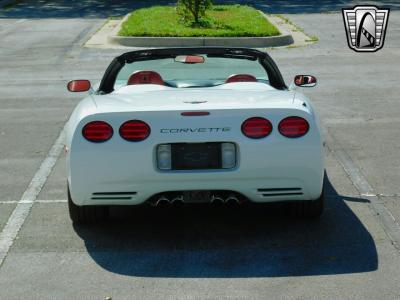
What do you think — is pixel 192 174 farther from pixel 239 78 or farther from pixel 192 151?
pixel 239 78

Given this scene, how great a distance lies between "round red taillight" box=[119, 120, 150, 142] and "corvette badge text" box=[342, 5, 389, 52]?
14459 mm

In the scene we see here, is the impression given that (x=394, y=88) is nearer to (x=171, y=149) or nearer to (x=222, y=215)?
(x=222, y=215)

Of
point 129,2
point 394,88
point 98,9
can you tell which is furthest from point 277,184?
point 129,2

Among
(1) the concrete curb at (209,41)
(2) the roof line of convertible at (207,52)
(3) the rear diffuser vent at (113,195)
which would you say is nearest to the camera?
(3) the rear diffuser vent at (113,195)

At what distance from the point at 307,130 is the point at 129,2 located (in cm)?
3186

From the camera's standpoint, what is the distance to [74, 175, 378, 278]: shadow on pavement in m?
5.64

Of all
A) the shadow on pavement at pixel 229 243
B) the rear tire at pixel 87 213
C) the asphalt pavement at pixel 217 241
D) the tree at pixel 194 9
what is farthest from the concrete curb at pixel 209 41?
the rear tire at pixel 87 213

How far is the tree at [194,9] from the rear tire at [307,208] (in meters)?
18.0

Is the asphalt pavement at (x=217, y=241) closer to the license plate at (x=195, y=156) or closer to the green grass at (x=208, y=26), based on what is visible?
the license plate at (x=195, y=156)

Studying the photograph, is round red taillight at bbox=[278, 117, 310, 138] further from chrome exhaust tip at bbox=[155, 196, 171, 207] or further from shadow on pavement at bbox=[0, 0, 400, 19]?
shadow on pavement at bbox=[0, 0, 400, 19]

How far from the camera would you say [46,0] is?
38.0 meters

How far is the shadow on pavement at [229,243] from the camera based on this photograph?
5.64 m

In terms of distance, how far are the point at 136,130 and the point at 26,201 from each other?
1.91 metres

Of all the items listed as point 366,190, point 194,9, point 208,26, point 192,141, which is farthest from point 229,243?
point 194,9
